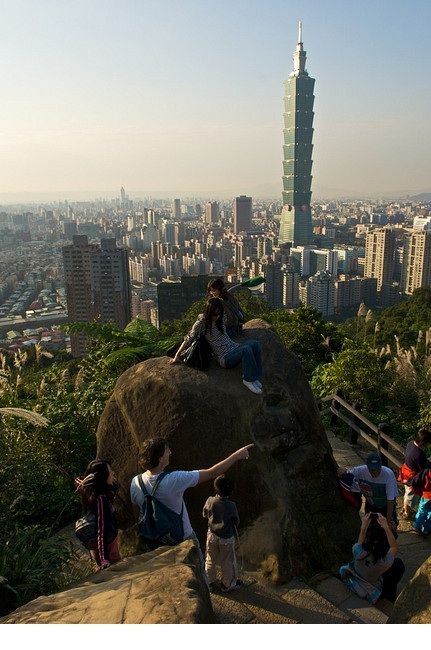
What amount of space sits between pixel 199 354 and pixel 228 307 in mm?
461

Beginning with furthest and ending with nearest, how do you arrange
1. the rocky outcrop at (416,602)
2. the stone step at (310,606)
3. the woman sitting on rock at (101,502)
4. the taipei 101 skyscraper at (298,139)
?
1. the taipei 101 skyscraper at (298,139)
2. the stone step at (310,606)
3. the woman sitting on rock at (101,502)
4. the rocky outcrop at (416,602)

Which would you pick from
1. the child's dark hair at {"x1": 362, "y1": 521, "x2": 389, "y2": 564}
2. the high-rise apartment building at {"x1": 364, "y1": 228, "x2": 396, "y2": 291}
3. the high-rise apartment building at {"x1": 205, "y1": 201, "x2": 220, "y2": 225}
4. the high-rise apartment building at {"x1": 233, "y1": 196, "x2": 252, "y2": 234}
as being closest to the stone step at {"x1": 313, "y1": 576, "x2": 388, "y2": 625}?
the child's dark hair at {"x1": 362, "y1": 521, "x2": 389, "y2": 564}

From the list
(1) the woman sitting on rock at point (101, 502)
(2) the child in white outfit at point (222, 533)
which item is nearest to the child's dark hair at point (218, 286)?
(2) the child in white outfit at point (222, 533)

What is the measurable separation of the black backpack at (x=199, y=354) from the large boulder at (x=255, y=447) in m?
0.07

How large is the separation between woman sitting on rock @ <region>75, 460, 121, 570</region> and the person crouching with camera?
1547 mm

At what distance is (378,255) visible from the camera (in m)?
82.5

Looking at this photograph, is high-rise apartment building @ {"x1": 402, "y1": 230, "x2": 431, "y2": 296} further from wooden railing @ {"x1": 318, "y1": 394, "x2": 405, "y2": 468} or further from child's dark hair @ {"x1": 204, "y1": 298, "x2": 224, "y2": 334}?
child's dark hair @ {"x1": 204, "y1": 298, "x2": 224, "y2": 334}

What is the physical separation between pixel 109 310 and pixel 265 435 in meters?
57.6

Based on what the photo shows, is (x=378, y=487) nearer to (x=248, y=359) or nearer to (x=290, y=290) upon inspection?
(x=248, y=359)

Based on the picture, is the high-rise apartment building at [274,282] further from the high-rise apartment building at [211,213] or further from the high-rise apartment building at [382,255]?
the high-rise apartment building at [211,213]

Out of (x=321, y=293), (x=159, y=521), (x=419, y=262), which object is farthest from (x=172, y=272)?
(x=159, y=521)

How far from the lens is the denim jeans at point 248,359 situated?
12.1 feet
